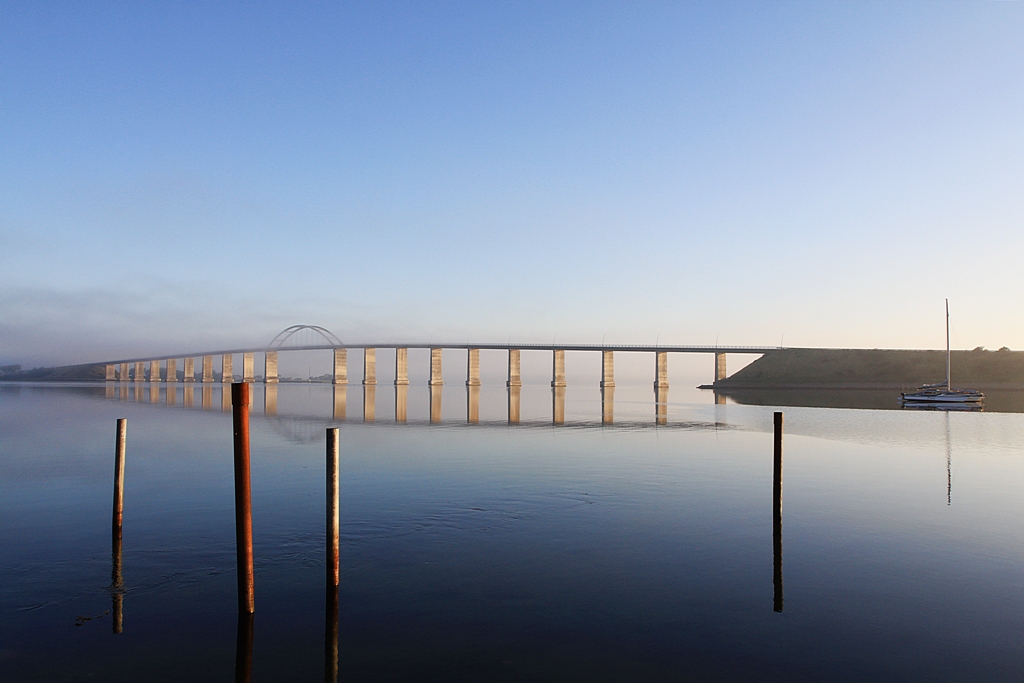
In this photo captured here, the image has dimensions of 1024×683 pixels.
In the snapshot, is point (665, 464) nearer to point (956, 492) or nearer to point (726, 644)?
point (956, 492)

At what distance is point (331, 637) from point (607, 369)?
173719mm

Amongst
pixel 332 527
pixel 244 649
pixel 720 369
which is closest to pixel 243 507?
pixel 332 527

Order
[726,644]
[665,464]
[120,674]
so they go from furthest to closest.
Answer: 1. [665,464]
2. [726,644]
3. [120,674]

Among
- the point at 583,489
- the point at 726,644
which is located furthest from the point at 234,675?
the point at 583,489

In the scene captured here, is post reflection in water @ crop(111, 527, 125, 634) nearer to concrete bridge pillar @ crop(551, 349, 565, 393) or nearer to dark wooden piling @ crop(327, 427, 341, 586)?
dark wooden piling @ crop(327, 427, 341, 586)

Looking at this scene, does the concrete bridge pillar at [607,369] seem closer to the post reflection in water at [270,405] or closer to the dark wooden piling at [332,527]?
the post reflection in water at [270,405]

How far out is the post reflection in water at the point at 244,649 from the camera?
8.73 m

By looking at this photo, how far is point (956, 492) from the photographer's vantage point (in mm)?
22484

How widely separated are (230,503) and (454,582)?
10223mm

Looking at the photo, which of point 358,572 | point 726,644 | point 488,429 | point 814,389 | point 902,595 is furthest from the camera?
point 814,389

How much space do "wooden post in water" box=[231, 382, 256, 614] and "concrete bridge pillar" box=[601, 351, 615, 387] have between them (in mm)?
168564

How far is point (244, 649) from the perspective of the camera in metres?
9.52

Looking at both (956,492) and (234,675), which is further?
(956,492)

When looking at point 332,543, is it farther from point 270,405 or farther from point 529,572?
point 270,405
